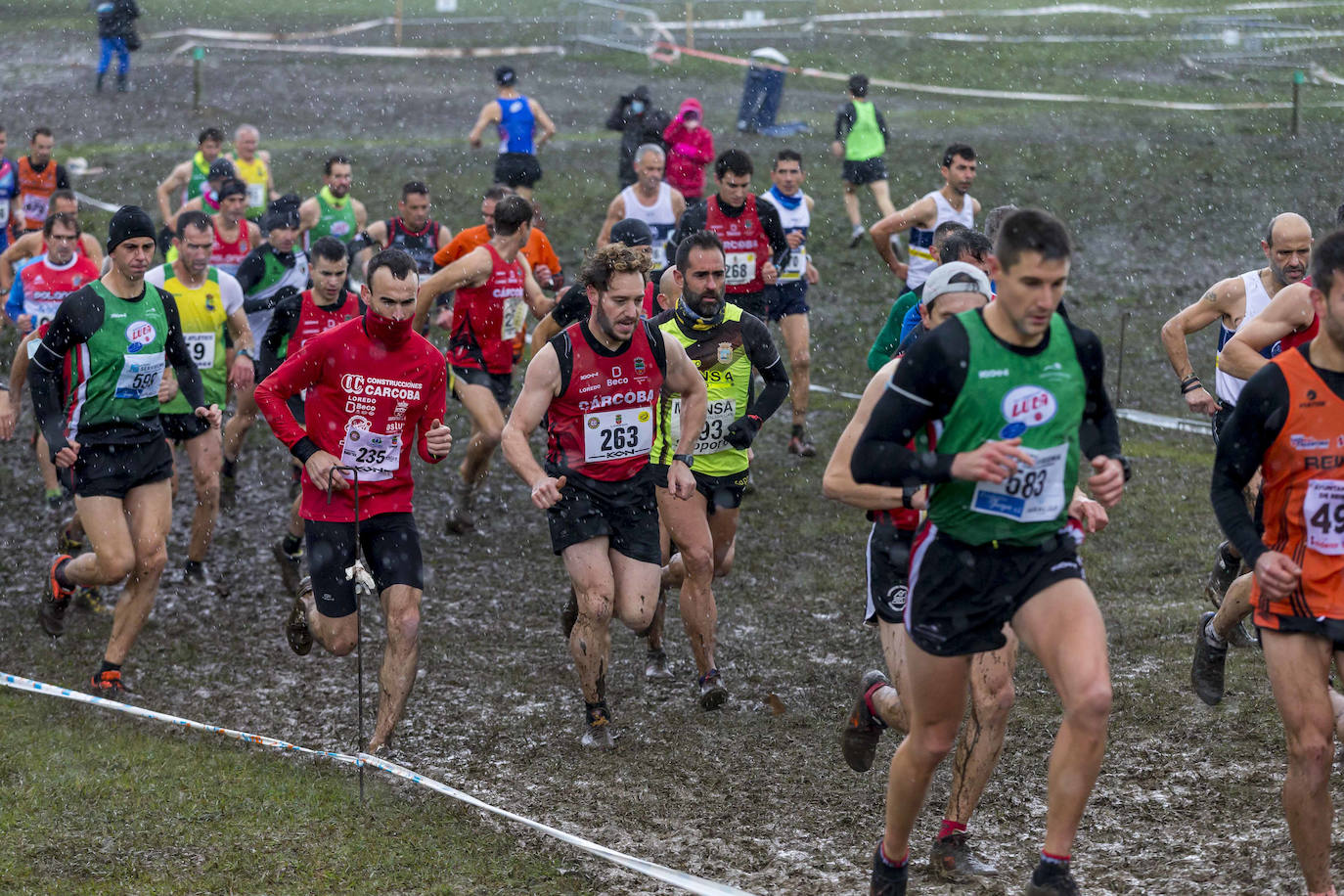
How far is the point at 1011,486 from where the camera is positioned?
4.46 meters

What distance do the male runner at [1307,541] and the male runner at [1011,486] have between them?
1.62 feet

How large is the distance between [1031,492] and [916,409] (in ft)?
1.42

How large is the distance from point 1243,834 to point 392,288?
164 inches

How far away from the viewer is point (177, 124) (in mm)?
23812

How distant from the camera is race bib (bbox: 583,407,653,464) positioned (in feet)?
22.4

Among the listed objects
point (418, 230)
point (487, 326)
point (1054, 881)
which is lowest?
point (1054, 881)

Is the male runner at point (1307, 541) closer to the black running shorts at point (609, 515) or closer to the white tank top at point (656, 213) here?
the black running shorts at point (609, 515)

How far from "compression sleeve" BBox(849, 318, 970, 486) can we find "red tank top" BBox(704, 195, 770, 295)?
668cm

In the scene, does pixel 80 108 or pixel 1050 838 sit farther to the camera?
pixel 80 108

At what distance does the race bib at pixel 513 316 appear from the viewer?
408 inches

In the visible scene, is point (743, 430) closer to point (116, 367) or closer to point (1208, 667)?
point (1208, 667)

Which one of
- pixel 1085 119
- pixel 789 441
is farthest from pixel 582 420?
pixel 1085 119

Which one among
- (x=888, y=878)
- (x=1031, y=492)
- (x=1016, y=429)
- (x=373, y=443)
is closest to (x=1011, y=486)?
(x=1031, y=492)

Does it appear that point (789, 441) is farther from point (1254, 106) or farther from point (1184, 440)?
point (1254, 106)
